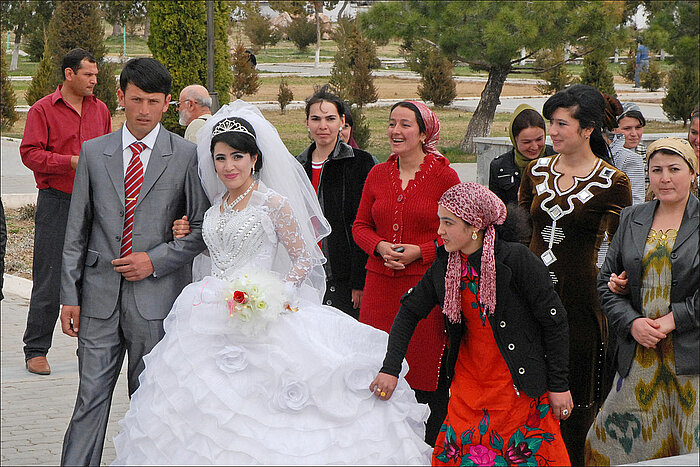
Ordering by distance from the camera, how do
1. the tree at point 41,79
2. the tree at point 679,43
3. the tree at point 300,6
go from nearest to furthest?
the tree at point 41,79, the tree at point 679,43, the tree at point 300,6

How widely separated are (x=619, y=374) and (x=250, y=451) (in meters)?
1.89

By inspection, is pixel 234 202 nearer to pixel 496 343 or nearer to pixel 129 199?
pixel 129 199

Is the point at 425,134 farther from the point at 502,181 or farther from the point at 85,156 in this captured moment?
the point at 85,156

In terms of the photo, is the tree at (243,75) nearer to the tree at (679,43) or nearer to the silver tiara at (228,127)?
the tree at (679,43)

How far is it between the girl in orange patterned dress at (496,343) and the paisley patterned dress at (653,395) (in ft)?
1.65

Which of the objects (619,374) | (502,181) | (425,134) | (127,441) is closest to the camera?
(127,441)

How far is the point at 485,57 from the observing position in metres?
21.8

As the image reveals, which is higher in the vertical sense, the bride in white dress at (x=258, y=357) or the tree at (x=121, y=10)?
the tree at (x=121, y=10)

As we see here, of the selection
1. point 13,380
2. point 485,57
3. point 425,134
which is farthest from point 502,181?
point 485,57

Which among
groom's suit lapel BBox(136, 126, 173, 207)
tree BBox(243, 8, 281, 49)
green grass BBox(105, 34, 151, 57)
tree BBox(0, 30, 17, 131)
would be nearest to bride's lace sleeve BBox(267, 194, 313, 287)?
groom's suit lapel BBox(136, 126, 173, 207)

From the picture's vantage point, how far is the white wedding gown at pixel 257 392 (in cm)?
389

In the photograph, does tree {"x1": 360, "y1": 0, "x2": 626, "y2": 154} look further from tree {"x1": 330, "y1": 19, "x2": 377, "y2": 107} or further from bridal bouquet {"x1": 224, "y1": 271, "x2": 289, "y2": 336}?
bridal bouquet {"x1": 224, "y1": 271, "x2": 289, "y2": 336}

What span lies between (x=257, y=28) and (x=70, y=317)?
1830 inches

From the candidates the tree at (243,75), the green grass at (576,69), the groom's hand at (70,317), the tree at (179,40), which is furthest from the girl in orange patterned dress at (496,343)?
the green grass at (576,69)
